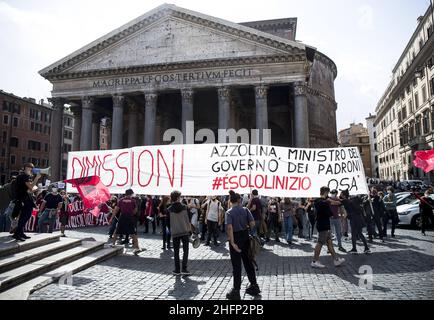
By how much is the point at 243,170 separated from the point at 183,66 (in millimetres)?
17223

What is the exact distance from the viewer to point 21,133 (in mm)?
46375

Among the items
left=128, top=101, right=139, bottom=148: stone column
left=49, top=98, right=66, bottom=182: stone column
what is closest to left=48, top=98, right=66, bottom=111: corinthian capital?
left=49, top=98, right=66, bottom=182: stone column

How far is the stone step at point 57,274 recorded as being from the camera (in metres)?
4.90

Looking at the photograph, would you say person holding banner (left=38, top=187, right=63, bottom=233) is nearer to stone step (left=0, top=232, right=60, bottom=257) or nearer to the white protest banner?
stone step (left=0, top=232, right=60, bottom=257)

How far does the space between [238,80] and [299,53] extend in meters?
4.67

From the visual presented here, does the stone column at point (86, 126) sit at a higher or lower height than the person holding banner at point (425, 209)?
higher

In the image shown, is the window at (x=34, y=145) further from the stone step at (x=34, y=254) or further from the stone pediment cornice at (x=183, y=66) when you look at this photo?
the stone step at (x=34, y=254)

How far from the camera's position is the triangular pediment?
2258cm

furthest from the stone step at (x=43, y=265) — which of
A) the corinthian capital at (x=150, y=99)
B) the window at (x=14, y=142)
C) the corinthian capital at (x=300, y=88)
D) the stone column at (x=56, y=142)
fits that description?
the window at (x=14, y=142)

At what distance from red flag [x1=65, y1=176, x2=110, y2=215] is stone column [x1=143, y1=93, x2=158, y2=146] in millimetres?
14102

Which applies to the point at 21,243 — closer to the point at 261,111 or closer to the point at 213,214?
the point at 213,214

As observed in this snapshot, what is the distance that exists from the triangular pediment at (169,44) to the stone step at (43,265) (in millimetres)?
18125

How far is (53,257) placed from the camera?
22.7 feet
